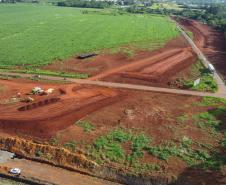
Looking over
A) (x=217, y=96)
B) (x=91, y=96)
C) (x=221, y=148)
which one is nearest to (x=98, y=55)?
(x=91, y=96)

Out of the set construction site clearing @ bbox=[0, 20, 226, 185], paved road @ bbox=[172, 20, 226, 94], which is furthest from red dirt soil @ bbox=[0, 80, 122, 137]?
paved road @ bbox=[172, 20, 226, 94]


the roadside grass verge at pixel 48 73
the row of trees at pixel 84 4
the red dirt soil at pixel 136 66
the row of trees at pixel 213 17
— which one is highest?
the row of trees at pixel 84 4

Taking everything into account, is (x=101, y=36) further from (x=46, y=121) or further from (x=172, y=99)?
(x=46, y=121)

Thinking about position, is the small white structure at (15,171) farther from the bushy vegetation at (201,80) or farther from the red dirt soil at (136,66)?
the bushy vegetation at (201,80)

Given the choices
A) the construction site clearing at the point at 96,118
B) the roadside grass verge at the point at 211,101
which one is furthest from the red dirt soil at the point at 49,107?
the roadside grass verge at the point at 211,101

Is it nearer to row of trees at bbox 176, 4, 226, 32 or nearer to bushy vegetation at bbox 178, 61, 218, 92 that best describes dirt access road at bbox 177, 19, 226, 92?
bushy vegetation at bbox 178, 61, 218, 92

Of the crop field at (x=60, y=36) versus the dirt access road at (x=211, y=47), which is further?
the crop field at (x=60, y=36)
